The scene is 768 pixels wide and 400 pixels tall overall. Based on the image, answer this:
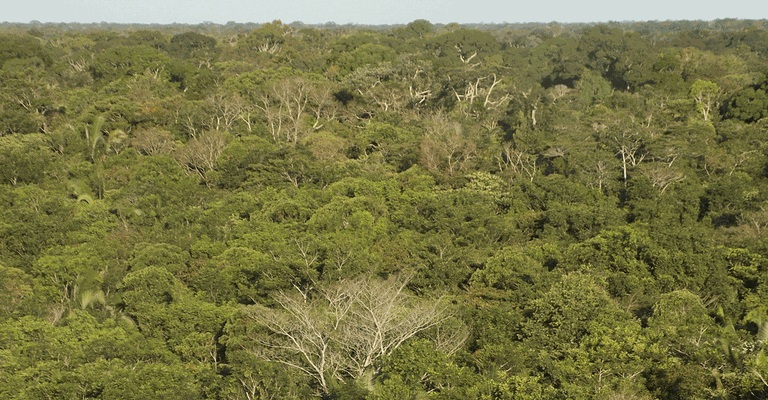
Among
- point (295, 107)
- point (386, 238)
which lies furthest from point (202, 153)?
point (386, 238)

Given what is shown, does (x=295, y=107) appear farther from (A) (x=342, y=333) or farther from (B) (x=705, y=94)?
(A) (x=342, y=333)

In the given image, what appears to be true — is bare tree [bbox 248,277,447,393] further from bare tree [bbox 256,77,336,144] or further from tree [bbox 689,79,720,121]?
tree [bbox 689,79,720,121]

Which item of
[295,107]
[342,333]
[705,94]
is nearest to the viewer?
[342,333]

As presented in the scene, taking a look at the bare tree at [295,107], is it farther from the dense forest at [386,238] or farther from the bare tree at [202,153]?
the bare tree at [202,153]

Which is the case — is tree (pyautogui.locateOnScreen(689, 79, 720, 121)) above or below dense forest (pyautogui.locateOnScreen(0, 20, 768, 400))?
above

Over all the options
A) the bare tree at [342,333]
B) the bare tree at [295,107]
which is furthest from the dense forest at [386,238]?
the bare tree at [295,107]

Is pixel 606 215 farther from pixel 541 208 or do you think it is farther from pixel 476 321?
pixel 476 321

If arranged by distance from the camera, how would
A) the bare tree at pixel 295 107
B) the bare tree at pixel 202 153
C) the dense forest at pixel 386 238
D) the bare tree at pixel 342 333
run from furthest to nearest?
1. the bare tree at pixel 295 107
2. the bare tree at pixel 202 153
3. the bare tree at pixel 342 333
4. the dense forest at pixel 386 238

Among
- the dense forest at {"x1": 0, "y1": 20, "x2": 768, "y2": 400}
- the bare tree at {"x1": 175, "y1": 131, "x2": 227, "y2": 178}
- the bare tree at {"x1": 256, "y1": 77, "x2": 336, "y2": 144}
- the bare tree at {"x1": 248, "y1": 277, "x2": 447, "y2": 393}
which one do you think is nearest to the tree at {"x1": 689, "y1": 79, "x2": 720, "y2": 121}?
the dense forest at {"x1": 0, "y1": 20, "x2": 768, "y2": 400}

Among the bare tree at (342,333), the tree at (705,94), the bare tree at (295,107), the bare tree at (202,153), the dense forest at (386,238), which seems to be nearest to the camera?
the dense forest at (386,238)
